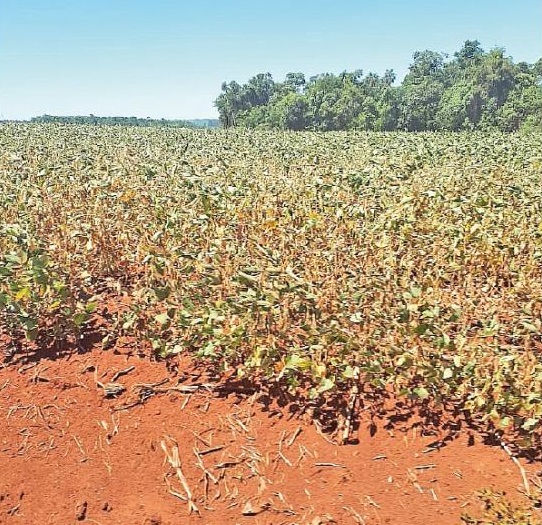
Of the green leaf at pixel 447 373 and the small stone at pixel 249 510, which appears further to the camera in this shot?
the green leaf at pixel 447 373

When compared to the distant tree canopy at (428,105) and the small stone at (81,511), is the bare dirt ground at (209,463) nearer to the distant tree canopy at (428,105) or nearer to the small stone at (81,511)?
the small stone at (81,511)

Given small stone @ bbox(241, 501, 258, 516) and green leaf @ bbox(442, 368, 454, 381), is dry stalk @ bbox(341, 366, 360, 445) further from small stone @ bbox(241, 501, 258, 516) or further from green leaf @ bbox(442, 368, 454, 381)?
small stone @ bbox(241, 501, 258, 516)

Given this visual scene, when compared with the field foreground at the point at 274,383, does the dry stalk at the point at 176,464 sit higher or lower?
lower

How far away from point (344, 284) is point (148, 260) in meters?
1.33

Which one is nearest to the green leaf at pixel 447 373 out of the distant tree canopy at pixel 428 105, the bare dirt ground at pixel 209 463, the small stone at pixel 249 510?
the bare dirt ground at pixel 209 463

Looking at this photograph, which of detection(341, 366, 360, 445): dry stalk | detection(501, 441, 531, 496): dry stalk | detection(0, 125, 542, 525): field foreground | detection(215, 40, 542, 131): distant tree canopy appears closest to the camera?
detection(501, 441, 531, 496): dry stalk

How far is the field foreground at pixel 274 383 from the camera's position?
250cm

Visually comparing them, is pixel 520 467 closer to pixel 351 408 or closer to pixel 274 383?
pixel 351 408

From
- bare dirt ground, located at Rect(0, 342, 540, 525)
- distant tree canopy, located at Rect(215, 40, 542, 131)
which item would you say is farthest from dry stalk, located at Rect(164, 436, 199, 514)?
distant tree canopy, located at Rect(215, 40, 542, 131)

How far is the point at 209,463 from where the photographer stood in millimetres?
2697

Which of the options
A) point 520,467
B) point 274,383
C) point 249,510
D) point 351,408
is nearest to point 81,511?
point 249,510

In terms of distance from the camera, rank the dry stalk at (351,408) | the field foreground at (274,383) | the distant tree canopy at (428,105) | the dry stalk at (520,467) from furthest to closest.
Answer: the distant tree canopy at (428,105) → the dry stalk at (351,408) → the field foreground at (274,383) → the dry stalk at (520,467)

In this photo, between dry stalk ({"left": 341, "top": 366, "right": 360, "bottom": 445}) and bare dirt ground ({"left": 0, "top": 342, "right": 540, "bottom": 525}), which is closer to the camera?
bare dirt ground ({"left": 0, "top": 342, "right": 540, "bottom": 525})

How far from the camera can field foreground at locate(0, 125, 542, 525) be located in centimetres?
250
